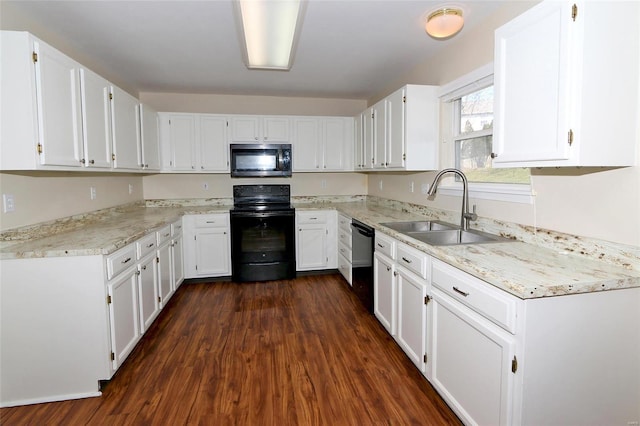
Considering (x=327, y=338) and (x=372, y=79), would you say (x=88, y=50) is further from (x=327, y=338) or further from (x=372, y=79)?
(x=327, y=338)

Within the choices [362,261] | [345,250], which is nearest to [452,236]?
[362,261]

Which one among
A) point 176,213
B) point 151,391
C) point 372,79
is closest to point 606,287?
point 151,391

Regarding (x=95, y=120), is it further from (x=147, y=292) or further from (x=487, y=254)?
(x=487, y=254)

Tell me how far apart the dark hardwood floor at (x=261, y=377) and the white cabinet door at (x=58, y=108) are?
4.72ft

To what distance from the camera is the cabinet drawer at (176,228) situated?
143 inches

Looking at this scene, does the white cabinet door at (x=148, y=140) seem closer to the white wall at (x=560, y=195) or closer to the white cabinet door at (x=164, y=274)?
the white cabinet door at (x=164, y=274)

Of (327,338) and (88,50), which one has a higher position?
(88,50)

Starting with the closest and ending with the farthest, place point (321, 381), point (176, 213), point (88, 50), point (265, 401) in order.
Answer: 1. point (265, 401)
2. point (321, 381)
3. point (88, 50)
4. point (176, 213)

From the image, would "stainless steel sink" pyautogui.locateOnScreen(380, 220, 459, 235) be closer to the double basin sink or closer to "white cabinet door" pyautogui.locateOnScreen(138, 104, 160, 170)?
the double basin sink

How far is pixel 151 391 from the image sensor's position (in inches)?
83.0

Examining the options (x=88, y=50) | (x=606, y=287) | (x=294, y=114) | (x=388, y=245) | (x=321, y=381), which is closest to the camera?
(x=606, y=287)

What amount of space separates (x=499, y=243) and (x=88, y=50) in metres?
3.59

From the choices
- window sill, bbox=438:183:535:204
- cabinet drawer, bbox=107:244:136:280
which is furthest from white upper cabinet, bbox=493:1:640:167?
A: cabinet drawer, bbox=107:244:136:280

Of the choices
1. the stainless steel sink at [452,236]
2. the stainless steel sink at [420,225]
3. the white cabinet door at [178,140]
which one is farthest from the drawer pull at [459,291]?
the white cabinet door at [178,140]
